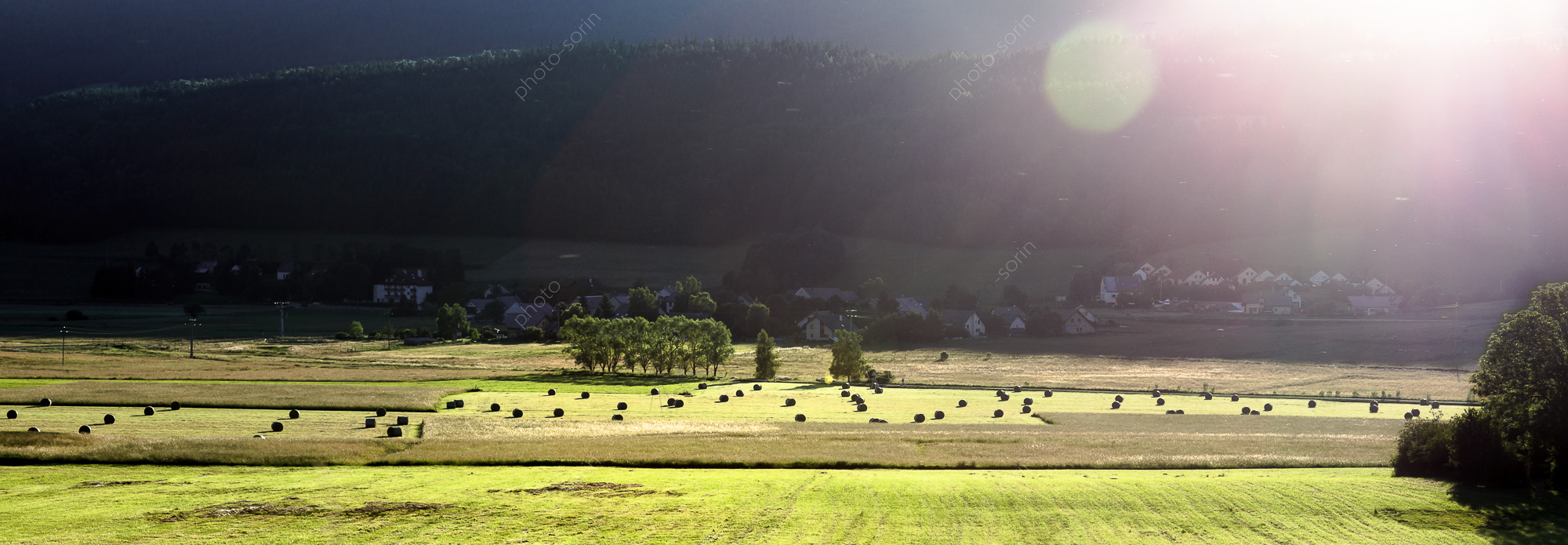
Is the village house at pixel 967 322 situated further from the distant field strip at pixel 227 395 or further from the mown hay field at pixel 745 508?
the mown hay field at pixel 745 508

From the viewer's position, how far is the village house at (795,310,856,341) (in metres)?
112

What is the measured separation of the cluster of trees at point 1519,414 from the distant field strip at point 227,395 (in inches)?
1663

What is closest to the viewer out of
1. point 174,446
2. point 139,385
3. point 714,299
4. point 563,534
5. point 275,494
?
point 563,534

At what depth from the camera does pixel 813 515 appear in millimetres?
22031

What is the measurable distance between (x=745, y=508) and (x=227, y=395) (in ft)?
131

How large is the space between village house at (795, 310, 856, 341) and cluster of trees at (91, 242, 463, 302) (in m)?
50.5

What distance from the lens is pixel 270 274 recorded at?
14975 cm

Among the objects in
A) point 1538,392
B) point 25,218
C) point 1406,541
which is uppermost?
point 25,218

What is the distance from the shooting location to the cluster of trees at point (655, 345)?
76.0m

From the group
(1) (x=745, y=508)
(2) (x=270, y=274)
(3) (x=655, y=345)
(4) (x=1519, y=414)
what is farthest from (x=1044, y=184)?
(1) (x=745, y=508)

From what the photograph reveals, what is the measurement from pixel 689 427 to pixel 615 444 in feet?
23.1

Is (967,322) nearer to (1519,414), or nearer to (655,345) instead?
(655,345)

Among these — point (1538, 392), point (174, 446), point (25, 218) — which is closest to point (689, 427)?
point (174, 446)

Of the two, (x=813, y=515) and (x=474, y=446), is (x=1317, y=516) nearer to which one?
(x=813, y=515)
